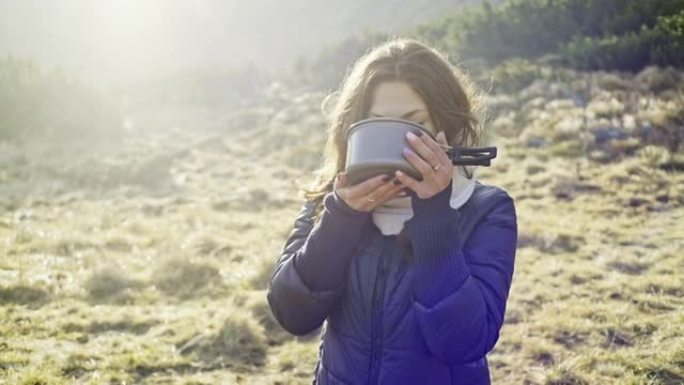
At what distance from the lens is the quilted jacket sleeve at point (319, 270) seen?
5.17ft

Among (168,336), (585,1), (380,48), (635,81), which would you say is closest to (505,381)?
(168,336)

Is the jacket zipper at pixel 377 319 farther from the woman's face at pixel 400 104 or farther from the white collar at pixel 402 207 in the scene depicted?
the woman's face at pixel 400 104

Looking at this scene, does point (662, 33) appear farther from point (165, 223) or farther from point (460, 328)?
point (460, 328)

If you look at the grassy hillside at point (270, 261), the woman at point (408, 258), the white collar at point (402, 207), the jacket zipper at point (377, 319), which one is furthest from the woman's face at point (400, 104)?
the grassy hillside at point (270, 261)

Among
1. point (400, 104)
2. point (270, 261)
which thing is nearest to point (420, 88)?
point (400, 104)

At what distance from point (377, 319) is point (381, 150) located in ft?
1.55

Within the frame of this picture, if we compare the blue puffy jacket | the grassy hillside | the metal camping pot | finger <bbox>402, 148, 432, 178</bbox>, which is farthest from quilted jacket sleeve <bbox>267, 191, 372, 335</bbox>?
the grassy hillside

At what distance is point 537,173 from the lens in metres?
11.5

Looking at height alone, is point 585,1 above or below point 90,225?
above

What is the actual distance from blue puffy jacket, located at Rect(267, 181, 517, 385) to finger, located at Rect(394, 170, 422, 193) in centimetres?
5

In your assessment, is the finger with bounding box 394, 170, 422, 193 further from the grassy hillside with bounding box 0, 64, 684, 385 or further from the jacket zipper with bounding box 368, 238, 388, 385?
the grassy hillside with bounding box 0, 64, 684, 385

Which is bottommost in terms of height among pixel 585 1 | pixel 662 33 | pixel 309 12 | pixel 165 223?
pixel 165 223

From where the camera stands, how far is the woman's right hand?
1.45 meters

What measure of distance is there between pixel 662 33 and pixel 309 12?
75701 mm
